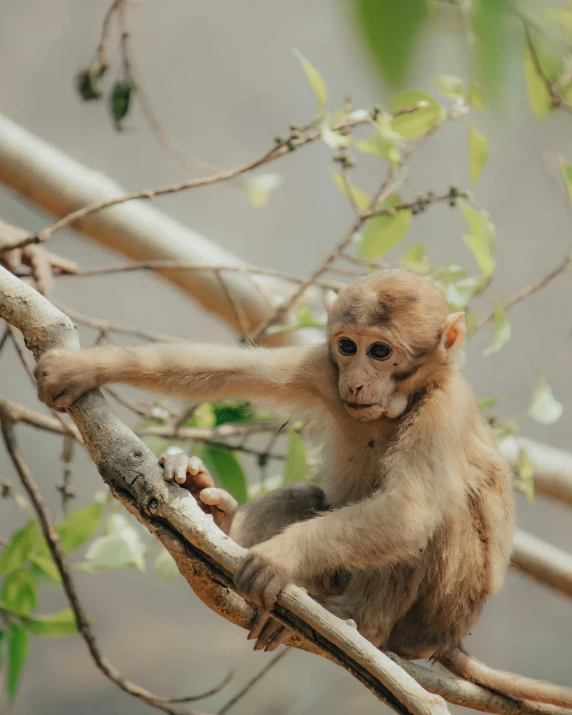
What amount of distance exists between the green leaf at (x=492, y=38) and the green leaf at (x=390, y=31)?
0.11 feet

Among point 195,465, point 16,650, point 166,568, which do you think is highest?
point 195,465

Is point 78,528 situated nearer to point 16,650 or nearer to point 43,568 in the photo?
point 43,568

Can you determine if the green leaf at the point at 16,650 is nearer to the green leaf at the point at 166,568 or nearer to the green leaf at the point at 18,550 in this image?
the green leaf at the point at 18,550

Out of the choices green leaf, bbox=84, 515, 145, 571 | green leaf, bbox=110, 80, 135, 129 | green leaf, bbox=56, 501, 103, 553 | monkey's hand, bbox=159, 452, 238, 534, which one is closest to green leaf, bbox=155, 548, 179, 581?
green leaf, bbox=84, 515, 145, 571

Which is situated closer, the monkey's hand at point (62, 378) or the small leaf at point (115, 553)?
the monkey's hand at point (62, 378)

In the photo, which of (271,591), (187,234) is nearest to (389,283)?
(271,591)

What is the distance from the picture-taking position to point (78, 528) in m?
3.42

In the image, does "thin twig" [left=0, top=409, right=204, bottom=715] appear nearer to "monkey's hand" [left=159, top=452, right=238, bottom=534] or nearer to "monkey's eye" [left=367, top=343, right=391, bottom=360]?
"monkey's hand" [left=159, top=452, right=238, bottom=534]

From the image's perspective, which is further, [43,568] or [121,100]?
[121,100]

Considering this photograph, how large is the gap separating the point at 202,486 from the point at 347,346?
64 cm

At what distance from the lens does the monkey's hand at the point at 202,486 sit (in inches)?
83.7

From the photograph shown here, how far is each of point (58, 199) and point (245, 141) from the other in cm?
311

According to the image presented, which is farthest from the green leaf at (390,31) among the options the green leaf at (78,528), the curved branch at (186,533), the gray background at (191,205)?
the gray background at (191,205)

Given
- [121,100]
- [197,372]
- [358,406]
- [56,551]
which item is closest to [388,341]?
[358,406]
